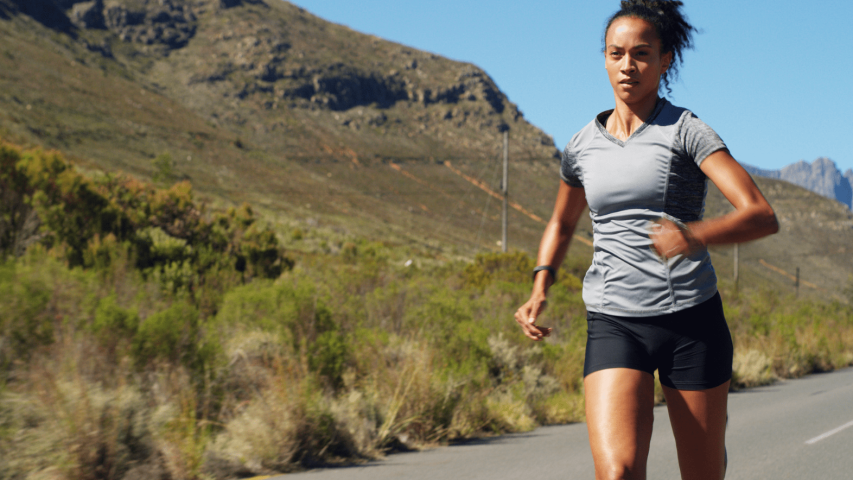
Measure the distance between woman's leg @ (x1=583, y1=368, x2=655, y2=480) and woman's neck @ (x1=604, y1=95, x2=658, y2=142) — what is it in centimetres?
82

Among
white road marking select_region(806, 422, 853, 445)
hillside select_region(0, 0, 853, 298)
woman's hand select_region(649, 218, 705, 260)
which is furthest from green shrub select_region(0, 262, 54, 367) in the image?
hillside select_region(0, 0, 853, 298)

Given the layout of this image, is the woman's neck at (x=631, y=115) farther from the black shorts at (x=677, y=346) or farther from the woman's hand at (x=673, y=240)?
the black shorts at (x=677, y=346)

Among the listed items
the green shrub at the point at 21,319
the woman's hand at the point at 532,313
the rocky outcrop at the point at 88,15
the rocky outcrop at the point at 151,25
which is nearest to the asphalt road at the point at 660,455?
the green shrub at the point at 21,319

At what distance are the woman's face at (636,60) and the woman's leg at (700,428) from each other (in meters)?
1.03

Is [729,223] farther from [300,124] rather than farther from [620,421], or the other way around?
[300,124]

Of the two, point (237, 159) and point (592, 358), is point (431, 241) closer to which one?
point (237, 159)

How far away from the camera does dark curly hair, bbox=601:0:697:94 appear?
2443 millimetres

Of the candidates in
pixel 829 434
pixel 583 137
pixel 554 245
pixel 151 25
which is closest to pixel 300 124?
pixel 151 25

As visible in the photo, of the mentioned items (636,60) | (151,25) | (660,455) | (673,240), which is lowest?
(660,455)

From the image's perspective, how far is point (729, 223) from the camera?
1.92m

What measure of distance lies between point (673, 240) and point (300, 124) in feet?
336

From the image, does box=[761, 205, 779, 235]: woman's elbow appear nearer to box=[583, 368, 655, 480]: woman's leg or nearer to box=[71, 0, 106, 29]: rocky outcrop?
box=[583, 368, 655, 480]: woman's leg

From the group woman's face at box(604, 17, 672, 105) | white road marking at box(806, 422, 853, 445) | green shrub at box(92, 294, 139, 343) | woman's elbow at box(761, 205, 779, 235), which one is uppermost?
woman's face at box(604, 17, 672, 105)

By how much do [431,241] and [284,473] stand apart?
53.2m
